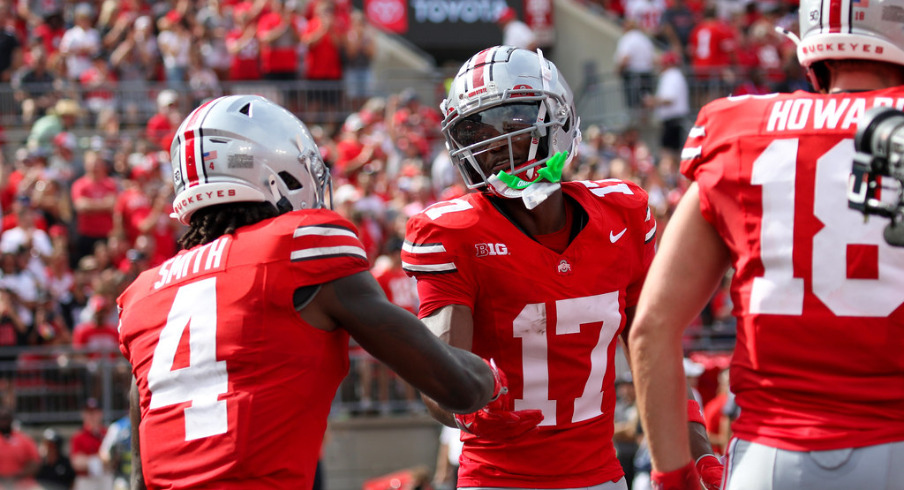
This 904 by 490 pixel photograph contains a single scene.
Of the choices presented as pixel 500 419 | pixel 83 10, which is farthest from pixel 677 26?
pixel 500 419

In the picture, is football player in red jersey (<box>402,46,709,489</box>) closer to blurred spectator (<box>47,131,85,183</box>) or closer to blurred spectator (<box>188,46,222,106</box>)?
blurred spectator (<box>47,131,85,183</box>)

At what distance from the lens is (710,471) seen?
12.1ft

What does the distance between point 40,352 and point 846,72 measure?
8.78 metres

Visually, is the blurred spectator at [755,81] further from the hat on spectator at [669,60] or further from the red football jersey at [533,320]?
the red football jersey at [533,320]

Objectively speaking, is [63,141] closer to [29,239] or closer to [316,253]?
[29,239]

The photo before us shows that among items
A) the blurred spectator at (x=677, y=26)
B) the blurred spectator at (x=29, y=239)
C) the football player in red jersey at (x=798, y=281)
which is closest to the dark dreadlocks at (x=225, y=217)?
the football player in red jersey at (x=798, y=281)

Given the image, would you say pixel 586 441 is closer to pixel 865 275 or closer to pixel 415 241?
pixel 415 241

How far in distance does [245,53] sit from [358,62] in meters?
1.46

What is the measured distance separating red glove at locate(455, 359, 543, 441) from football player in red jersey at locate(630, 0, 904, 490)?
0.53m

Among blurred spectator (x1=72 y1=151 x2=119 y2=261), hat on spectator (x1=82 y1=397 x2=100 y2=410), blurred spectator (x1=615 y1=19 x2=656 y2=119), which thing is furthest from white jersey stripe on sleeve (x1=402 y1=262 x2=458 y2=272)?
blurred spectator (x1=615 y1=19 x2=656 y2=119)

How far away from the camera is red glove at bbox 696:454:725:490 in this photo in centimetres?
365

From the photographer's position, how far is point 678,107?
1559 cm

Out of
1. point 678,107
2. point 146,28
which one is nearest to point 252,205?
point 146,28

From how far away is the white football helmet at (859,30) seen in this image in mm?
2920
